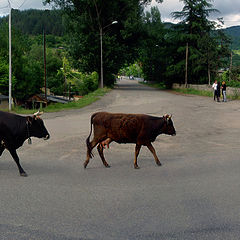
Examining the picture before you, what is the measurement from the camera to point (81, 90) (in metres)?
61.4

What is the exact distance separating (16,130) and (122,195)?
2.89m

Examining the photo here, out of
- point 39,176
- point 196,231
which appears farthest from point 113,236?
point 39,176

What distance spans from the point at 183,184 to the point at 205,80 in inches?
1696

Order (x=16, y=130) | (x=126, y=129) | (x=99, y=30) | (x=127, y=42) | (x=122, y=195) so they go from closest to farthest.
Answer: (x=122, y=195) < (x=16, y=130) < (x=126, y=129) < (x=99, y=30) < (x=127, y=42)

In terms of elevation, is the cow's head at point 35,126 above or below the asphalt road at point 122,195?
above

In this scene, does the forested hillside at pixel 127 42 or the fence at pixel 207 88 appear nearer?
the fence at pixel 207 88

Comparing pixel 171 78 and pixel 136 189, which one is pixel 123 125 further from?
pixel 171 78

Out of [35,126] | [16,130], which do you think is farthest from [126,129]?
[16,130]

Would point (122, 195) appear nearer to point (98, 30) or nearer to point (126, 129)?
point (126, 129)

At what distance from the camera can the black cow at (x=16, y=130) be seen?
714cm

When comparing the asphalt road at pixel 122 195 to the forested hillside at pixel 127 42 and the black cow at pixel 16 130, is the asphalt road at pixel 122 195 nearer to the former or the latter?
the black cow at pixel 16 130

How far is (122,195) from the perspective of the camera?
19.1 feet

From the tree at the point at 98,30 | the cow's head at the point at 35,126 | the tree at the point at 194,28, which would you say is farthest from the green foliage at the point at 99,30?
the cow's head at the point at 35,126

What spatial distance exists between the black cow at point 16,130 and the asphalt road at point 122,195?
57cm
